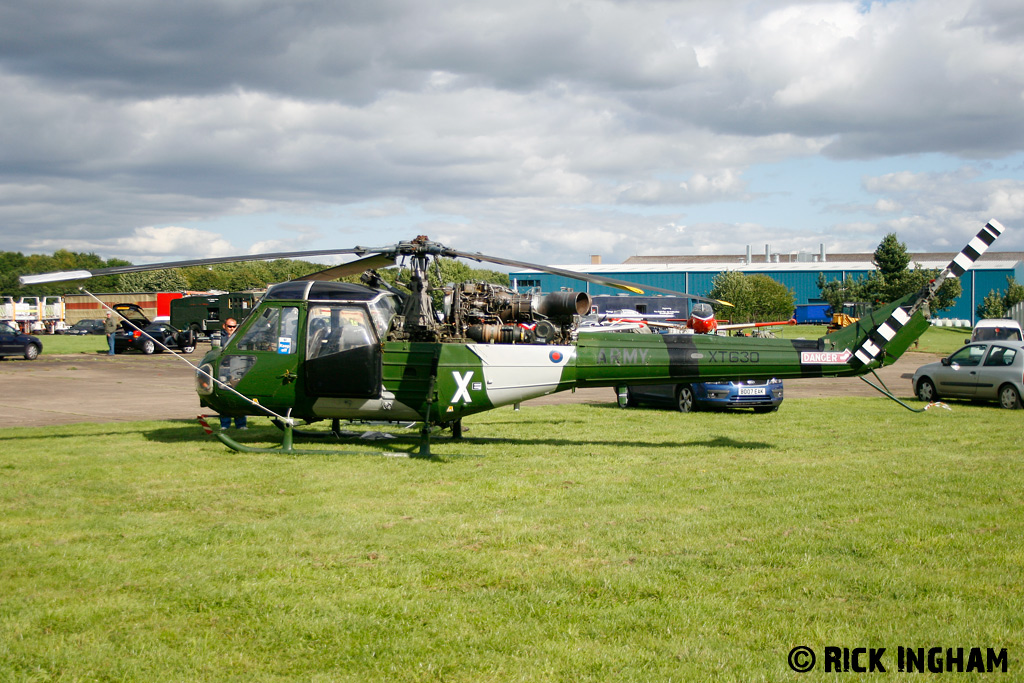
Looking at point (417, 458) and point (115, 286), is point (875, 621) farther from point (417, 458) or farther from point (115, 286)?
point (115, 286)

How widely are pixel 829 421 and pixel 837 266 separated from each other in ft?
289

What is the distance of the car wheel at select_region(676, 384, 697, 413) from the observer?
16.4 meters

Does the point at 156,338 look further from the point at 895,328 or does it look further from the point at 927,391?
the point at 895,328

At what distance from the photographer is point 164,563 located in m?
5.81

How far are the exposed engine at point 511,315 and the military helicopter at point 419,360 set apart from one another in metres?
0.16

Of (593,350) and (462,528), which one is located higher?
(593,350)

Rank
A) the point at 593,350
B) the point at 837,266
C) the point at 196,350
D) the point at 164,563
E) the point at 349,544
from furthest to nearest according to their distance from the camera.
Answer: the point at 837,266 < the point at 196,350 < the point at 593,350 < the point at 349,544 < the point at 164,563

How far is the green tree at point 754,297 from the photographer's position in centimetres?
7882

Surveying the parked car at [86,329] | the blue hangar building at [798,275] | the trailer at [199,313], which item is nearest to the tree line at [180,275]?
the parked car at [86,329]

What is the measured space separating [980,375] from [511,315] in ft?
39.1

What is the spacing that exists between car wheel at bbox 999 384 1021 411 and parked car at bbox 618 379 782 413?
5033 mm

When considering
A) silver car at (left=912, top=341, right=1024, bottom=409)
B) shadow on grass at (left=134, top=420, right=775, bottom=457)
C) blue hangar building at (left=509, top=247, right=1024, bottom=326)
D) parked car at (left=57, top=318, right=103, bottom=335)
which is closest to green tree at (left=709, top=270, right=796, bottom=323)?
blue hangar building at (left=509, top=247, right=1024, bottom=326)

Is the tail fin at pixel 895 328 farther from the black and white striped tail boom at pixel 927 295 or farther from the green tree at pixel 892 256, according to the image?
the green tree at pixel 892 256

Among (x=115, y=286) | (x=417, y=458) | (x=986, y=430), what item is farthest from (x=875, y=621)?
(x=115, y=286)
